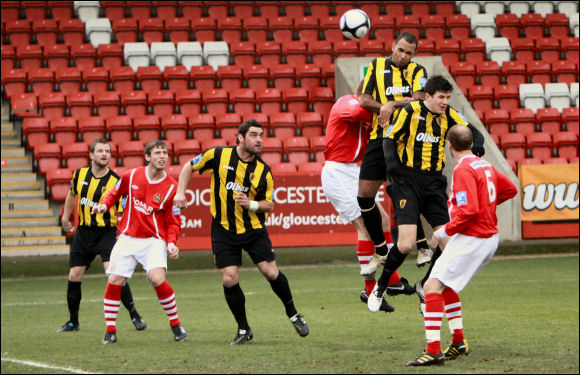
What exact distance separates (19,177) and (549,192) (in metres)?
12.6

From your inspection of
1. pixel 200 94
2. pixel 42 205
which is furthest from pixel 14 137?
pixel 200 94

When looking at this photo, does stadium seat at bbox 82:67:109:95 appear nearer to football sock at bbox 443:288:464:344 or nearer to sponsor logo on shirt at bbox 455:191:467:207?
football sock at bbox 443:288:464:344

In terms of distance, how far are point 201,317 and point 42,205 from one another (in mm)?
7417

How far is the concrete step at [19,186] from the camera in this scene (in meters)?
21.8

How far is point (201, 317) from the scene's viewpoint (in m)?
15.4

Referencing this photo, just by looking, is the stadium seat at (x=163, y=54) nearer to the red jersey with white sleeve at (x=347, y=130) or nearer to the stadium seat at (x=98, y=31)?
the stadium seat at (x=98, y=31)

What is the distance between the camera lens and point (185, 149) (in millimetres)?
21781

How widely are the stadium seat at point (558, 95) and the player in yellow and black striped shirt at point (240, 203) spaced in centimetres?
1770

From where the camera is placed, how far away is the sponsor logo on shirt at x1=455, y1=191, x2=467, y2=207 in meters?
6.36

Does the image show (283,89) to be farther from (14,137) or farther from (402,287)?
(402,287)

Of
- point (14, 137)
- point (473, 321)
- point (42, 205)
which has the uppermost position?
point (14, 137)

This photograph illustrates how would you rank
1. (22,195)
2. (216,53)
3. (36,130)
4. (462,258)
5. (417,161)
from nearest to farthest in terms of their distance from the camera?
(462,258)
(417,161)
(22,195)
(36,130)
(216,53)


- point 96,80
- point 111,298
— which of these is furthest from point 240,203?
point 96,80

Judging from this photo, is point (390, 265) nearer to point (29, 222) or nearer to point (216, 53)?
point (29, 222)
